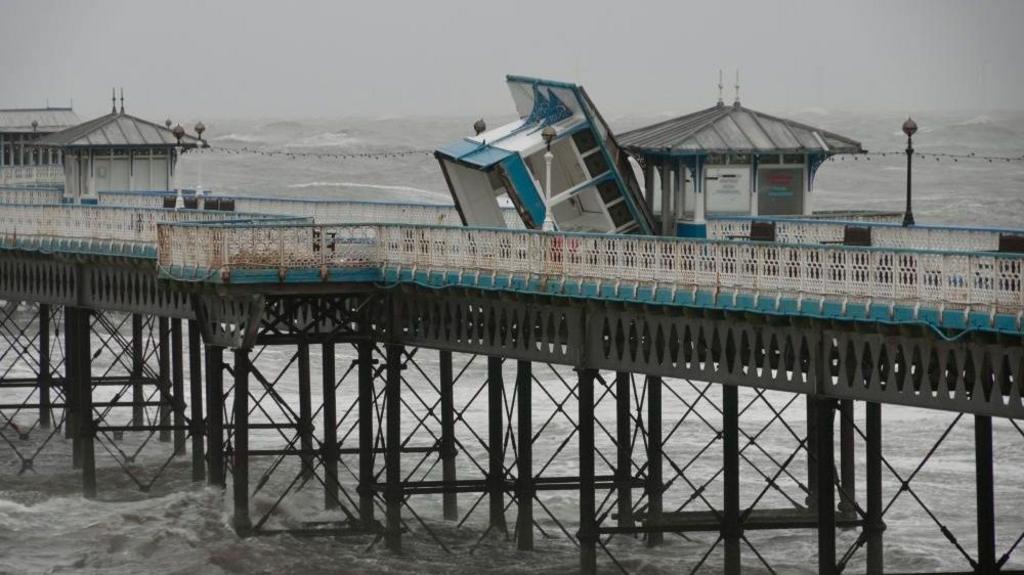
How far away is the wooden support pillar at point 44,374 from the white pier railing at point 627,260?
20.1 m

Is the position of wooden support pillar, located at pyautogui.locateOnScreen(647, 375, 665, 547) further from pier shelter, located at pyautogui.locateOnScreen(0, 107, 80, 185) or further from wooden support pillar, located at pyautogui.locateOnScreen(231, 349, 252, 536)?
pier shelter, located at pyautogui.locateOnScreen(0, 107, 80, 185)

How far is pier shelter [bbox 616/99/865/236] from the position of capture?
47625 millimetres

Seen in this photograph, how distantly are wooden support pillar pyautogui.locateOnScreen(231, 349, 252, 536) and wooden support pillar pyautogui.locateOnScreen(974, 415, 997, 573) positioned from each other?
13199mm

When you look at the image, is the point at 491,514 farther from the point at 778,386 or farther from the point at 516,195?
the point at 778,386

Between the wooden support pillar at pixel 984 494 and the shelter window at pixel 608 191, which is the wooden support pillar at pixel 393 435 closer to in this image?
the shelter window at pixel 608 191

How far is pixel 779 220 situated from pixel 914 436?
22.6 meters

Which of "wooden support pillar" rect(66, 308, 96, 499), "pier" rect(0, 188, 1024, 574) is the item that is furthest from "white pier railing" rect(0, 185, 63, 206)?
"wooden support pillar" rect(66, 308, 96, 499)

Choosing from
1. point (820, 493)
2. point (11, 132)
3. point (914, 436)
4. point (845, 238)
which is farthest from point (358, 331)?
point (11, 132)

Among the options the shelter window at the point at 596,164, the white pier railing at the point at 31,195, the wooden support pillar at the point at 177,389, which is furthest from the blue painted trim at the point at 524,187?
the white pier railing at the point at 31,195

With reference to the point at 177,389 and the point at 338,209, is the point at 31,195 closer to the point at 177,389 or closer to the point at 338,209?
the point at 177,389

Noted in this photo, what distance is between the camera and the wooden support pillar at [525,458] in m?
47.3

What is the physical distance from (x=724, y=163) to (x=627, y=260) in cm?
717

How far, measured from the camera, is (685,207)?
158 ft

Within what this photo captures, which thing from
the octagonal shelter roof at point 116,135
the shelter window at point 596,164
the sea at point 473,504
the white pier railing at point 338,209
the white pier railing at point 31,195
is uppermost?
the octagonal shelter roof at point 116,135
